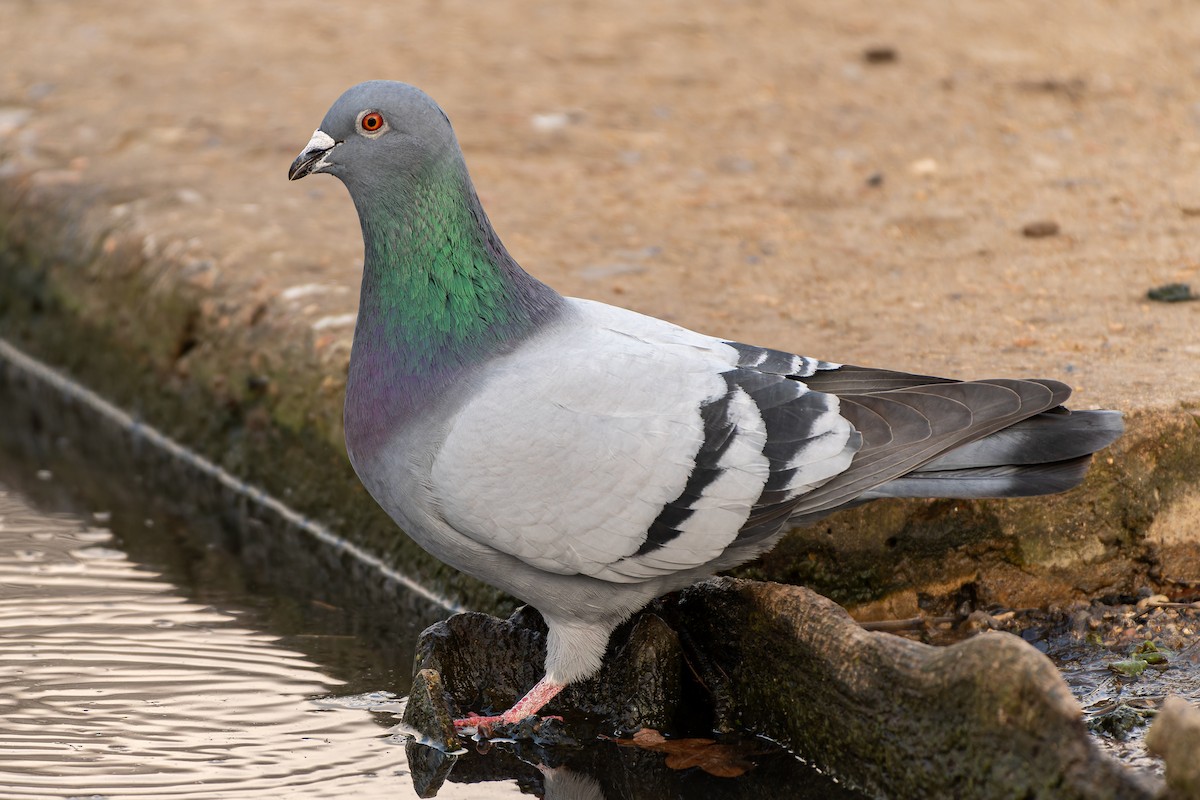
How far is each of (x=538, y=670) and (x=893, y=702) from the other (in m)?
1.17

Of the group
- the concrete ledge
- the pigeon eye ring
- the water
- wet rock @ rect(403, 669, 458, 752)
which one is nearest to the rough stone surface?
the concrete ledge

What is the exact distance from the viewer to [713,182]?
24.0 ft

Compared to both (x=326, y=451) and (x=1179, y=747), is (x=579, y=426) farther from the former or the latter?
(x=326, y=451)

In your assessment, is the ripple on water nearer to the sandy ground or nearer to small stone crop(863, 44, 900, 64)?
the sandy ground

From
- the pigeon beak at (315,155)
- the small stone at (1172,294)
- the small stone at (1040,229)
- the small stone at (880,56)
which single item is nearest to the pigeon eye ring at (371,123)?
the pigeon beak at (315,155)

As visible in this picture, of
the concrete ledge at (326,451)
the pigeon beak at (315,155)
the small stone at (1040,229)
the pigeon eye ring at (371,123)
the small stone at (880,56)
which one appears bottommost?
the concrete ledge at (326,451)

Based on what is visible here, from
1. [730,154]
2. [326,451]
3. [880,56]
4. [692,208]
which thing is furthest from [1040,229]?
[326,451]

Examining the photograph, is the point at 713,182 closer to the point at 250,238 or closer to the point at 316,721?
the point at 250,238

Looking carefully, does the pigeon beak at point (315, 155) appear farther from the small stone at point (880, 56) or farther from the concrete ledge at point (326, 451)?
the small stone at point (880, 56)

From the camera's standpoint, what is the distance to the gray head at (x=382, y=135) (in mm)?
4059

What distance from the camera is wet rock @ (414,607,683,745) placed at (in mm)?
4254

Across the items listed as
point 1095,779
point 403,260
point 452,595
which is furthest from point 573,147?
point 1095,779

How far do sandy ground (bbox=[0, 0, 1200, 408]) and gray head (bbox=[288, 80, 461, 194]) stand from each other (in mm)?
1591

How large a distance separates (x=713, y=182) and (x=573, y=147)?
0.87 meters
